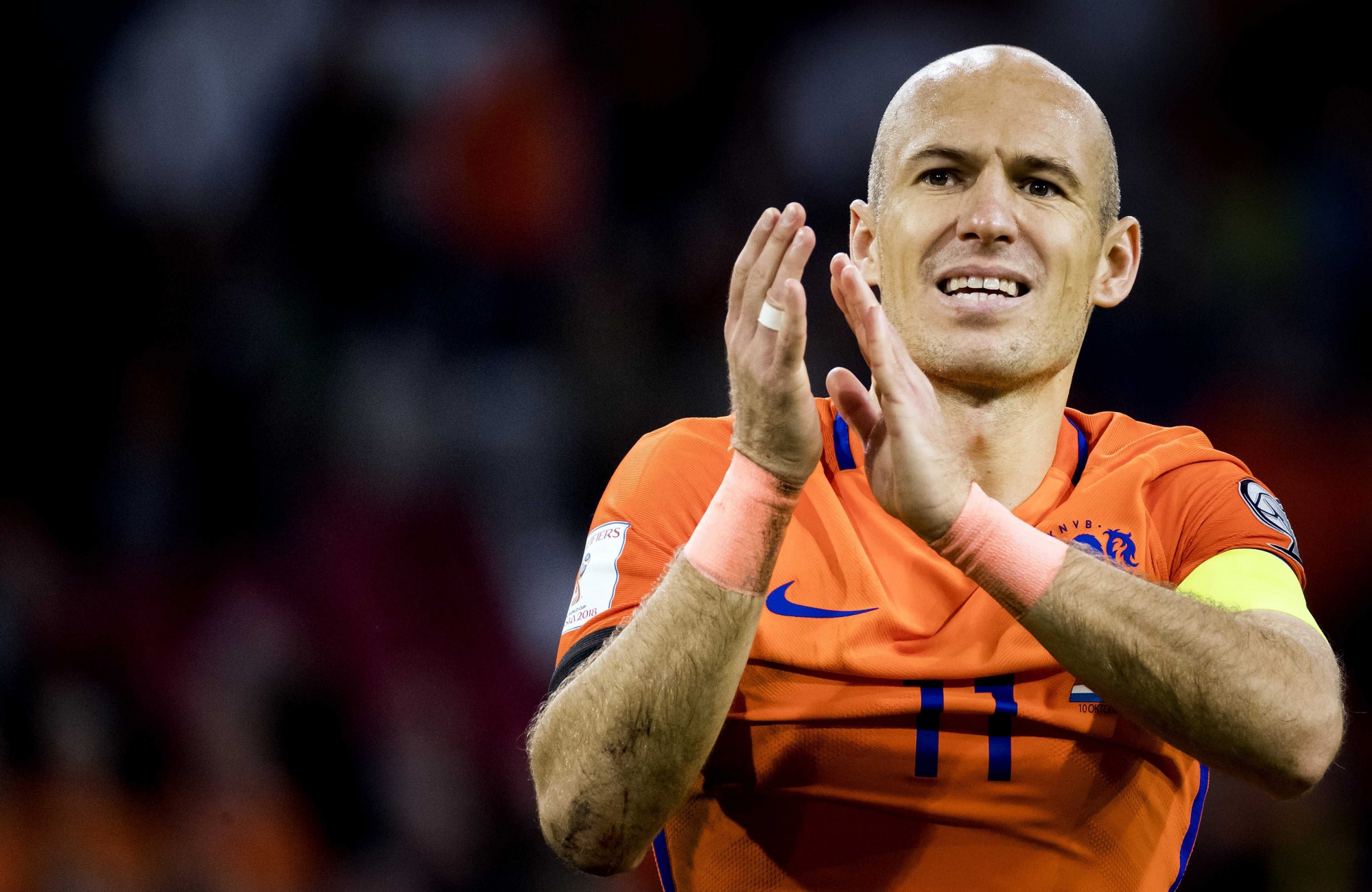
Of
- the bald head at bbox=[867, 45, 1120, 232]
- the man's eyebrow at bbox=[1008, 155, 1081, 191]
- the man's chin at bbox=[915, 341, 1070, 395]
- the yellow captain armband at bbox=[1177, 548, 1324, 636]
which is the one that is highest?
the bald head at bbox=[867, 45, 1120, 232]

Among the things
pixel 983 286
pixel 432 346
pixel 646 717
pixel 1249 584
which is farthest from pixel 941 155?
pixel 432 346

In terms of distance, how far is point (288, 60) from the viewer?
195 inches

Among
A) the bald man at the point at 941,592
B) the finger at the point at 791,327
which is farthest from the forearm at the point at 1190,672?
the finger at the point at 791,327

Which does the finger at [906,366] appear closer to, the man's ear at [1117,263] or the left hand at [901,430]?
the left hand at [901,430]

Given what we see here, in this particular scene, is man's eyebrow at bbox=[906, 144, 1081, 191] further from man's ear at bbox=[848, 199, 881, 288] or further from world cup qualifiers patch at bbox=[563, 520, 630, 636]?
world cup qualifiers patch at bbox=[563, 520, 630, 636]

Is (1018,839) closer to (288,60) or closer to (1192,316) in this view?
(1192,316)

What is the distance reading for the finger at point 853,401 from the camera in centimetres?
179

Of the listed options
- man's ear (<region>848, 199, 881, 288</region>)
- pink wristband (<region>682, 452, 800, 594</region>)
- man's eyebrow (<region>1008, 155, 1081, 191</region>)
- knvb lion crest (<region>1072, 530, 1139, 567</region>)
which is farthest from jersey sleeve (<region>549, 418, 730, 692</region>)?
man's eyebrow (<region>1008, 155, 1081, 191</region>)

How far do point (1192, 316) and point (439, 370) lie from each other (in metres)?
2.69

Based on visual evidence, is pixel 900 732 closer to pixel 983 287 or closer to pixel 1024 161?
pixel 983 287

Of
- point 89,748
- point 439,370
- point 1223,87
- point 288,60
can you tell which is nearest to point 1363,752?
point 1223,87

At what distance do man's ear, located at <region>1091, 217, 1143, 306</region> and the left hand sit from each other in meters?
0.92

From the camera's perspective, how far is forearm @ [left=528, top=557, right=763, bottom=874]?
1.70 meters

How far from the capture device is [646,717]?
1.71m
